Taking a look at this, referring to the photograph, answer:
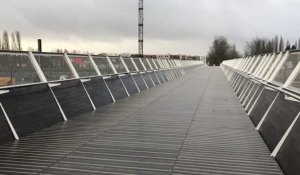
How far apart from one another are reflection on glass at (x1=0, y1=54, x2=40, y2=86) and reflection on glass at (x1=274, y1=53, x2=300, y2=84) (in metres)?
5.17

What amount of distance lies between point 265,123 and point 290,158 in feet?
9.54

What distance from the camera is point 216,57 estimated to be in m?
169

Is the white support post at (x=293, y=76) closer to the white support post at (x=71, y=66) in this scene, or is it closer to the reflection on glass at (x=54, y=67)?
the reflection on glass at (x=54, y=67)

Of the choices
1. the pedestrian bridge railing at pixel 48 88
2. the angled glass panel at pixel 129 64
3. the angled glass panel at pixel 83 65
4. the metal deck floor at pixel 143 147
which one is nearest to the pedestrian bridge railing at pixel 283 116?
the metal deck floor at pixel 143 147

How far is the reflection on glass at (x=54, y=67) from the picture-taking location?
10031mm

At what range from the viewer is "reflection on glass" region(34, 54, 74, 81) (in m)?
10.0

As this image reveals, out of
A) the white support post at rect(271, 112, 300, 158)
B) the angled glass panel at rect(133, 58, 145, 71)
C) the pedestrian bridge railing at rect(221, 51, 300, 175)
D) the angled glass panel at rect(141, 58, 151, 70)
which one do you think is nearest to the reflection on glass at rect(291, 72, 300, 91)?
the pedestrian bridge railing at rect(221, 51, 300, 175)

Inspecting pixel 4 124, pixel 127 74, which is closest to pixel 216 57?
pixel 127 74

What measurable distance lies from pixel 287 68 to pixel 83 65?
6.44m

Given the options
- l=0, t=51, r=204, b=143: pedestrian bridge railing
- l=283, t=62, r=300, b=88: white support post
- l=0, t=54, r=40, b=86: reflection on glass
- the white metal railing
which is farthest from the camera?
the white metal railing

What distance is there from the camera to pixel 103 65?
15.4 metres

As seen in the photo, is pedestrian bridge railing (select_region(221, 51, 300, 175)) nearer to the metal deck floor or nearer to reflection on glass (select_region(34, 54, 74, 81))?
the metal deck floor

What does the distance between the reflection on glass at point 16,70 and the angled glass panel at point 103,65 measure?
514 centimetres

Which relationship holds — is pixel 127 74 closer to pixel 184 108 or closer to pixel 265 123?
pixel 184 108
